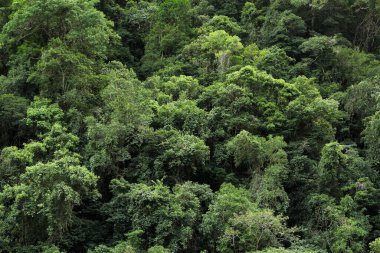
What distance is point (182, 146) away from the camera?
21828mm

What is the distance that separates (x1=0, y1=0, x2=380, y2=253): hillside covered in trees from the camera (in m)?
18.8

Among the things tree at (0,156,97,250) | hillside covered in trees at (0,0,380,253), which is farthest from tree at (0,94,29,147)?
tree at (0,156,97,250)

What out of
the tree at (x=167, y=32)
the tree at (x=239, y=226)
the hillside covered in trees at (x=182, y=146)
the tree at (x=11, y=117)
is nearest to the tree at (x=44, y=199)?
the hillside covered in trees at (x=182, y=146)

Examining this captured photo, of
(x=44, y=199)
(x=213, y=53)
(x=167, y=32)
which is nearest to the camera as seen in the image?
(x=44, y=199)

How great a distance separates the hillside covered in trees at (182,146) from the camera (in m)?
18.8

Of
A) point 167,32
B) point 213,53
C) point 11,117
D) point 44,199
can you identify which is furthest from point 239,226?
point 167,32

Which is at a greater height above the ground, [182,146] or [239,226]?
[182,146]

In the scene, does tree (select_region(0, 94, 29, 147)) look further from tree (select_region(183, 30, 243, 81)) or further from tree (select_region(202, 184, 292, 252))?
tree (select_region(183, 30, 243, 81))

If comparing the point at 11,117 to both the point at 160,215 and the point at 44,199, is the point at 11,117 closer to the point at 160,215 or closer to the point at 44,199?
the point at 44,199

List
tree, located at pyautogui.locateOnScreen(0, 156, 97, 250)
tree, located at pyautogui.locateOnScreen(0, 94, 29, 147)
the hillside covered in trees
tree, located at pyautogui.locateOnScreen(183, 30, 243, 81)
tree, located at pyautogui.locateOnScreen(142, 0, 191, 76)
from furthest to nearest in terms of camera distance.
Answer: tree, located at pyautogui.locateOnScreen(142, 0, 191, 76) < tree, located at pyautogui.locateOnScreen(183, 30, 243, 81) < tree, located at pyautogui.locateOnScreen(0, 94, 29, 147) < the hillside covered in trees < tree, located at pyautogui.locateOnScreen(0, 156, 97, 250)

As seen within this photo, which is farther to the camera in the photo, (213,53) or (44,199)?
(213,53)

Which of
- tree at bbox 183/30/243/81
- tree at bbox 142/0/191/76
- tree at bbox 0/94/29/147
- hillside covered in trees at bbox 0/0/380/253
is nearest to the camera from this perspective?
hillside covered in trees at bbox 0/0/380/253

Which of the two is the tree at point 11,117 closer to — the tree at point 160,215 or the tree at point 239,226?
the tree at point 160,215

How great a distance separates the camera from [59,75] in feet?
79.7
